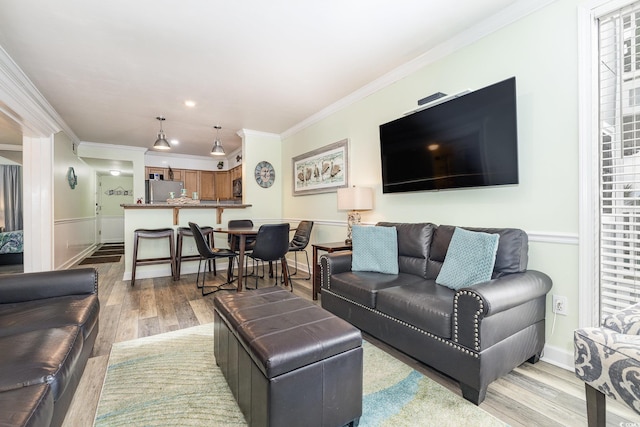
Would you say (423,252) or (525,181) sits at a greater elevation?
(525,181)

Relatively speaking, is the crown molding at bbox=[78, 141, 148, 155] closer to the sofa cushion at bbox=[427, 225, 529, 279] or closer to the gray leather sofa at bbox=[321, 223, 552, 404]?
the gray leather sofa at bbox=[321, 223, 552, 404]

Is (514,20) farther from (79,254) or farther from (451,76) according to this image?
(79,254)

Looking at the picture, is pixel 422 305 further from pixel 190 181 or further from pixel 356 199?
pixel 190 181

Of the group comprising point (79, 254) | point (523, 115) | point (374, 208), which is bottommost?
point (79, 254)

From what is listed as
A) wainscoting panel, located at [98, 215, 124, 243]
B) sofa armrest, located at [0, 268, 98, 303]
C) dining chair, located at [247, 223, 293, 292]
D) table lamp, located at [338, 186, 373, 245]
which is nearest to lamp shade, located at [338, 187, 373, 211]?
table lamp, located at [338, 186, 373, 245]

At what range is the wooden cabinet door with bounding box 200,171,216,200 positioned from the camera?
7.63 metres

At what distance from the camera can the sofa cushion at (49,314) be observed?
1.42 metres

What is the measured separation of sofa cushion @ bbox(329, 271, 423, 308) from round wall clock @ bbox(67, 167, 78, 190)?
5.44 metres

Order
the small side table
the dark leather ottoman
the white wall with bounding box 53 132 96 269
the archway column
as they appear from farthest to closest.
Answer: the white wall with bounding box 53 132 96 269 → the archway column → the small side table → the dark leather ottoman

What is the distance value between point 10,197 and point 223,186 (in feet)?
15.1

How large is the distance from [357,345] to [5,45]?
372 centimetres

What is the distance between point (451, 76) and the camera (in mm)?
2494

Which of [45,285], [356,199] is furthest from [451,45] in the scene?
[45,285]

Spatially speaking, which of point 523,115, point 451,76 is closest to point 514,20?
point 451,76
